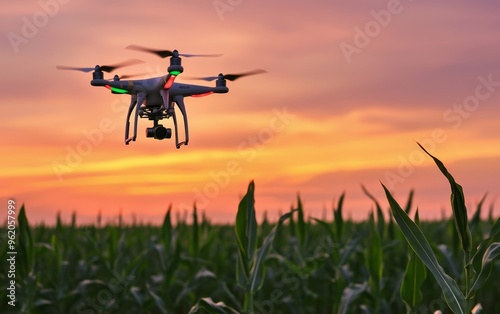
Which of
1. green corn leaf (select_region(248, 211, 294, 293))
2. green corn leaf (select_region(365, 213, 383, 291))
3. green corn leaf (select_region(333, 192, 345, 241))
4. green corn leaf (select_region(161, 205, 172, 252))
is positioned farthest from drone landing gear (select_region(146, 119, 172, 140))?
green corn leaf (select_region(161, 205, 172, 252))

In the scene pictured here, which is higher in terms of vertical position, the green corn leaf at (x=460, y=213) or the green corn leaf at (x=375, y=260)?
the green corn leaf at (x=460, y=213)

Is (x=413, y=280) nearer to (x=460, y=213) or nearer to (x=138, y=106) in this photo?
(x=460, y=213)

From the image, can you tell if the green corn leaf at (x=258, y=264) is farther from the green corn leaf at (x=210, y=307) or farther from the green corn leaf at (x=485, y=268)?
the green corn leaf at (x=485, y=268)

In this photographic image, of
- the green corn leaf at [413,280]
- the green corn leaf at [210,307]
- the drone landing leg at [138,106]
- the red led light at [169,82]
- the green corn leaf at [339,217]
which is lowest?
the green corn leaf at [210,307]

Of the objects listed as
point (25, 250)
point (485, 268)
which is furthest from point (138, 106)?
point (25, 250)

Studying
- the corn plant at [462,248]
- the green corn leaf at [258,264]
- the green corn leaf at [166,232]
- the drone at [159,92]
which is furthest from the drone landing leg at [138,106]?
the green corn leaf at [166,232]

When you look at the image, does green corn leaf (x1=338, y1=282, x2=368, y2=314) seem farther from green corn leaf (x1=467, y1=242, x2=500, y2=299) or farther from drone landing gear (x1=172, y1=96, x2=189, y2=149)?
drone landing gear (x1=172, y1=96, x2=189, y2=149)

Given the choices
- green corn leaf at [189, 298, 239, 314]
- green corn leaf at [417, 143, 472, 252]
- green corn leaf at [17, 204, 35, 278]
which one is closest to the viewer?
green corn leaf at [417, 143, 472, 252]
